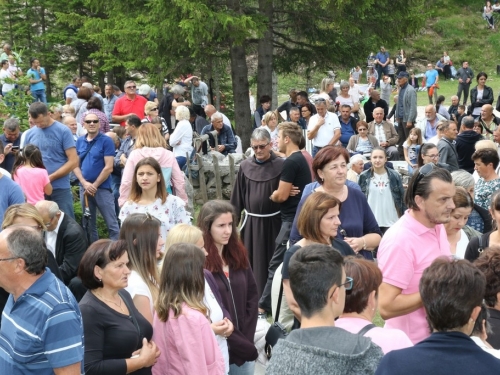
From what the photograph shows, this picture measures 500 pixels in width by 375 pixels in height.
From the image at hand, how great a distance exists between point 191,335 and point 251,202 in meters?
3.66

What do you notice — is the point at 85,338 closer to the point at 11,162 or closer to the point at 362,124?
the point at 11,162

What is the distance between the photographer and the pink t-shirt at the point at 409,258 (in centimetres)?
454

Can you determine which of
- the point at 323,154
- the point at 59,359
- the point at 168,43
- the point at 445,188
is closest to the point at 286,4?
the point at 168,43

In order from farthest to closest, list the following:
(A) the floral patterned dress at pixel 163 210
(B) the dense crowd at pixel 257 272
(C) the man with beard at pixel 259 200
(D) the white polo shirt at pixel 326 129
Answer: (D) the white polo shirt at pixel 326 129 → (C) the man with beard at pixel 259 200 → (A) the floral patterned dress at pixel 163 210 → (B) the dense crowd at pixel 257 272

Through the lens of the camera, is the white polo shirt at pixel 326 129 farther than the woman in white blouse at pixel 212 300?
Yes

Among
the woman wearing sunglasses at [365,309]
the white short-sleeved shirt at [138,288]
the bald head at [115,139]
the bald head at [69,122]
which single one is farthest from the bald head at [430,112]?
the woman wearing sunglasses at [365,309]

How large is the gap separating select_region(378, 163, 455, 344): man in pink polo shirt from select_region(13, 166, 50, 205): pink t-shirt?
468cm

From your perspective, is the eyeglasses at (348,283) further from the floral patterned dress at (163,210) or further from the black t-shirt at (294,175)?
the black t-shirt at (294,175)

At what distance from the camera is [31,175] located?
26.5 ft

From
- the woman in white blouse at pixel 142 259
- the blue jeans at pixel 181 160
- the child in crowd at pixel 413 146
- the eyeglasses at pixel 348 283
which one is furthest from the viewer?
the blue jeans at pixel 181 160

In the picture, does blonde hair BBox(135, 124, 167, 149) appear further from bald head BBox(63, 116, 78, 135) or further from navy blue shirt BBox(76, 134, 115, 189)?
bald head BBox(63, 116, 78, 135)

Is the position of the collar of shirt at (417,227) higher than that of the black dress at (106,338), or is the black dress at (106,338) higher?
the collar of shirt at (417,227)

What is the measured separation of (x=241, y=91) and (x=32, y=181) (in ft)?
30.6

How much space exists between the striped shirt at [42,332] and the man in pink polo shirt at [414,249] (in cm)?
189
